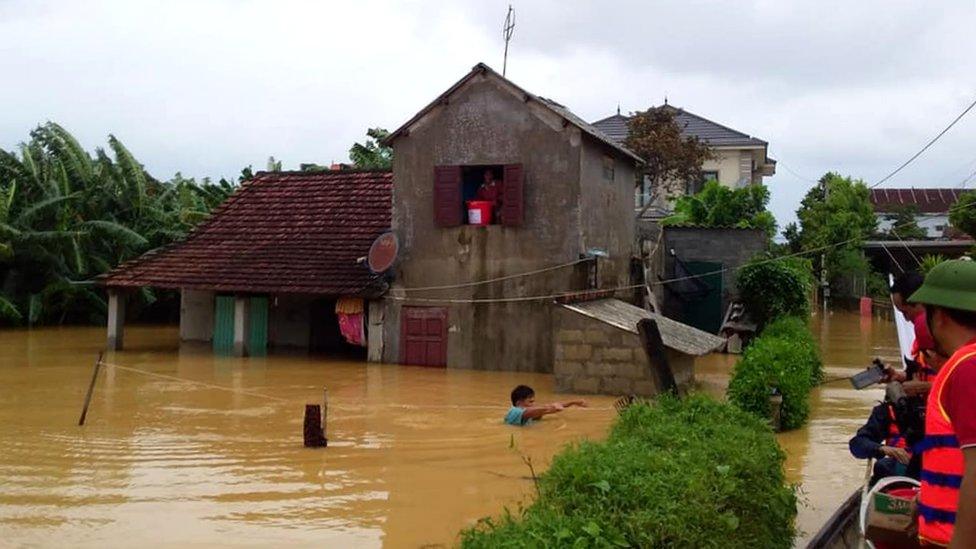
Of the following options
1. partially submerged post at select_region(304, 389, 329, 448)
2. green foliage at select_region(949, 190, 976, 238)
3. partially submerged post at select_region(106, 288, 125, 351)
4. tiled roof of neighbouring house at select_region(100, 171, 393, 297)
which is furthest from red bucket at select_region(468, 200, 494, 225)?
green foliage at select_region(949, 190, 976, 238)

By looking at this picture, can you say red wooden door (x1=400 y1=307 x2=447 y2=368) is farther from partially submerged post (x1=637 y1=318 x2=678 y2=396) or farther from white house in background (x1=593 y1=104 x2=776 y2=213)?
white house in background (x1=593 y1=104 x2=776 y2=213)

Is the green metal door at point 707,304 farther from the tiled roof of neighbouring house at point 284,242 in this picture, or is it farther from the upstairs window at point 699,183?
the upstairs window at point 699,183

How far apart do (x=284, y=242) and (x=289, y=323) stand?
7.51 ft

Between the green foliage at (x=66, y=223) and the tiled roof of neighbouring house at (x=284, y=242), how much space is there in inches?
217

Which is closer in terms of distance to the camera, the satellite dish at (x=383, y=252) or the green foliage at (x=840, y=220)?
the satellite dish at (x=383, y=252)

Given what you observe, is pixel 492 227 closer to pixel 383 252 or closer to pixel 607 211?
pixel 383 252

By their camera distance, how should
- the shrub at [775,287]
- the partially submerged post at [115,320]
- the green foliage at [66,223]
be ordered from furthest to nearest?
the green foliage at [66,223]
the shrub at [775,287]
the partially submerged post at [115,320]

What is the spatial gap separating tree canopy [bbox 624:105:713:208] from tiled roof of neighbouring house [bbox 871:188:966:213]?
93.4 ft

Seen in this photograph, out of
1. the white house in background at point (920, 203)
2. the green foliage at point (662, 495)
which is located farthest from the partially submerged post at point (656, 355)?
the white house in background at point (920, 203)

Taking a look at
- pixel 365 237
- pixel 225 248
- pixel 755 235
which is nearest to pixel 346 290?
pixel 365 237

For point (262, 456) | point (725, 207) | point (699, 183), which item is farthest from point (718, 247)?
point (262, 456)

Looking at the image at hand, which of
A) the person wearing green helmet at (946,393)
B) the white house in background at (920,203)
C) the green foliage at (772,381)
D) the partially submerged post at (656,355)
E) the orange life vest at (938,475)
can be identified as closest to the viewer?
the person wearing green helmet at (946,393)

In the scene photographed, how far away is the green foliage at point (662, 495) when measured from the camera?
4.71 metres

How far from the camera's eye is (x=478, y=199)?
21297mm
